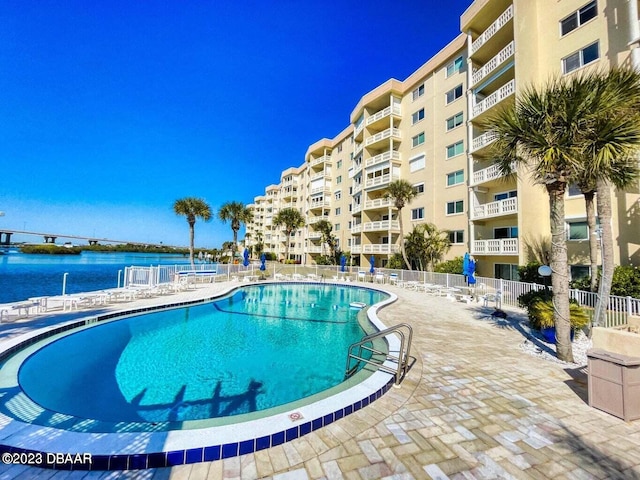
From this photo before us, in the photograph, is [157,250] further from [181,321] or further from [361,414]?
[361,414]

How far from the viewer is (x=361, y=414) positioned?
386 centimetres

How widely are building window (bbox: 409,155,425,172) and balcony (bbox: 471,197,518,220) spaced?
8.33 m

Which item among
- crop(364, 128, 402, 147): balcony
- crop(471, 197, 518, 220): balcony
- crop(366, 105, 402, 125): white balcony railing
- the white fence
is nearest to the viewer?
the white fence

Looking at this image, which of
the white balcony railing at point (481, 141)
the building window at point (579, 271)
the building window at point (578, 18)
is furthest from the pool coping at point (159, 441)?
the building window at point (578, 18)

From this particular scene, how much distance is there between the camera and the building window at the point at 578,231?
46.7 feet

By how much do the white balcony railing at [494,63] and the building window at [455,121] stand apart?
8.33 ft

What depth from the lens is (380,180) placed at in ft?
96.6

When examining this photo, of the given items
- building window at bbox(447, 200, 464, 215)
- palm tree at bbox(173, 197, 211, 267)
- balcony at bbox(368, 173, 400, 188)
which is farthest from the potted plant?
palm tree at bbox(173, 197, 211, 267)

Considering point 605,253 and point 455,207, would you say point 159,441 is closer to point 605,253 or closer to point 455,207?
point 605,253

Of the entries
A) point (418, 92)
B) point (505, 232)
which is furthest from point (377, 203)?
point (505, 232)

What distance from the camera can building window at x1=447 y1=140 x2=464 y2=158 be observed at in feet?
74.3

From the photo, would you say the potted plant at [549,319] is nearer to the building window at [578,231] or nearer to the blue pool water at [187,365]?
the blue pool water at [187,365]

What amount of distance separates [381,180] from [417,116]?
6.96 m

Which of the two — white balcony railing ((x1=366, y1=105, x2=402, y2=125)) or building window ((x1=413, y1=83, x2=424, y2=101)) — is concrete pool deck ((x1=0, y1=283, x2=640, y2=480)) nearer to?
building window ((x1=413, y1=83, x2=424, y2=101))
